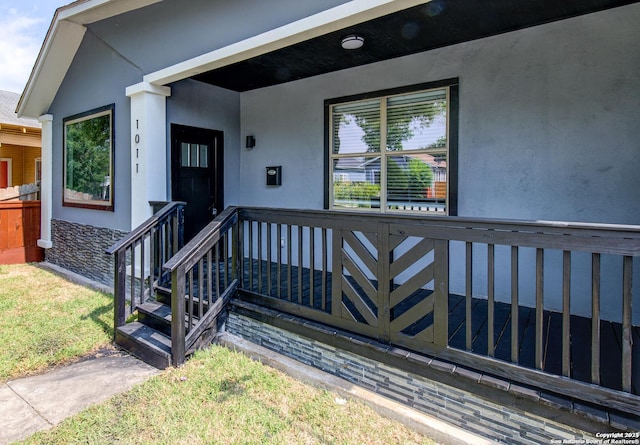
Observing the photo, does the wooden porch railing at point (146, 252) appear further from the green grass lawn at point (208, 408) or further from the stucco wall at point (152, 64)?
the stucco wall at point (152, 64)

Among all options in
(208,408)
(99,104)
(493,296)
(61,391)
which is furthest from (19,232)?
(493,296)

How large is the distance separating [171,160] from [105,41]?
225 cm

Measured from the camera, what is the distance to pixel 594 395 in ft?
6.78

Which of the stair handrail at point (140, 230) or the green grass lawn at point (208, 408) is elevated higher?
the stair handrail at point (140, 230)

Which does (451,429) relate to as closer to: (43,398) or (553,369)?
(553,369)

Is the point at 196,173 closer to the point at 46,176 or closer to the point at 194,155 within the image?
the point at 194,155

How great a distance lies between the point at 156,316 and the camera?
153 inches

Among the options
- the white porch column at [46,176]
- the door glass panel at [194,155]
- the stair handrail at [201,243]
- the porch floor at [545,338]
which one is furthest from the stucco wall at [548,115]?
the white porch column at [46,176]

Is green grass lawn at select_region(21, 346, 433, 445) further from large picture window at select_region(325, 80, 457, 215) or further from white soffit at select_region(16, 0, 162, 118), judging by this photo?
white soffit at select_region(16, 0, 162, 118)

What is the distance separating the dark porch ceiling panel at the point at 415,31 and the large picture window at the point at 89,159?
212cm

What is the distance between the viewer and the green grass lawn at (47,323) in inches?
142

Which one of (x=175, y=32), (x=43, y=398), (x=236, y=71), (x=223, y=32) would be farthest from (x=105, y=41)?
(x=43, y=398)

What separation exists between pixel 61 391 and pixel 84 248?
13.2ft

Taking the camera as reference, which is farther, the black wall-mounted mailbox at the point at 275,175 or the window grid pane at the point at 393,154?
→ the black wall-mounted mailbox at the point at 275,175
